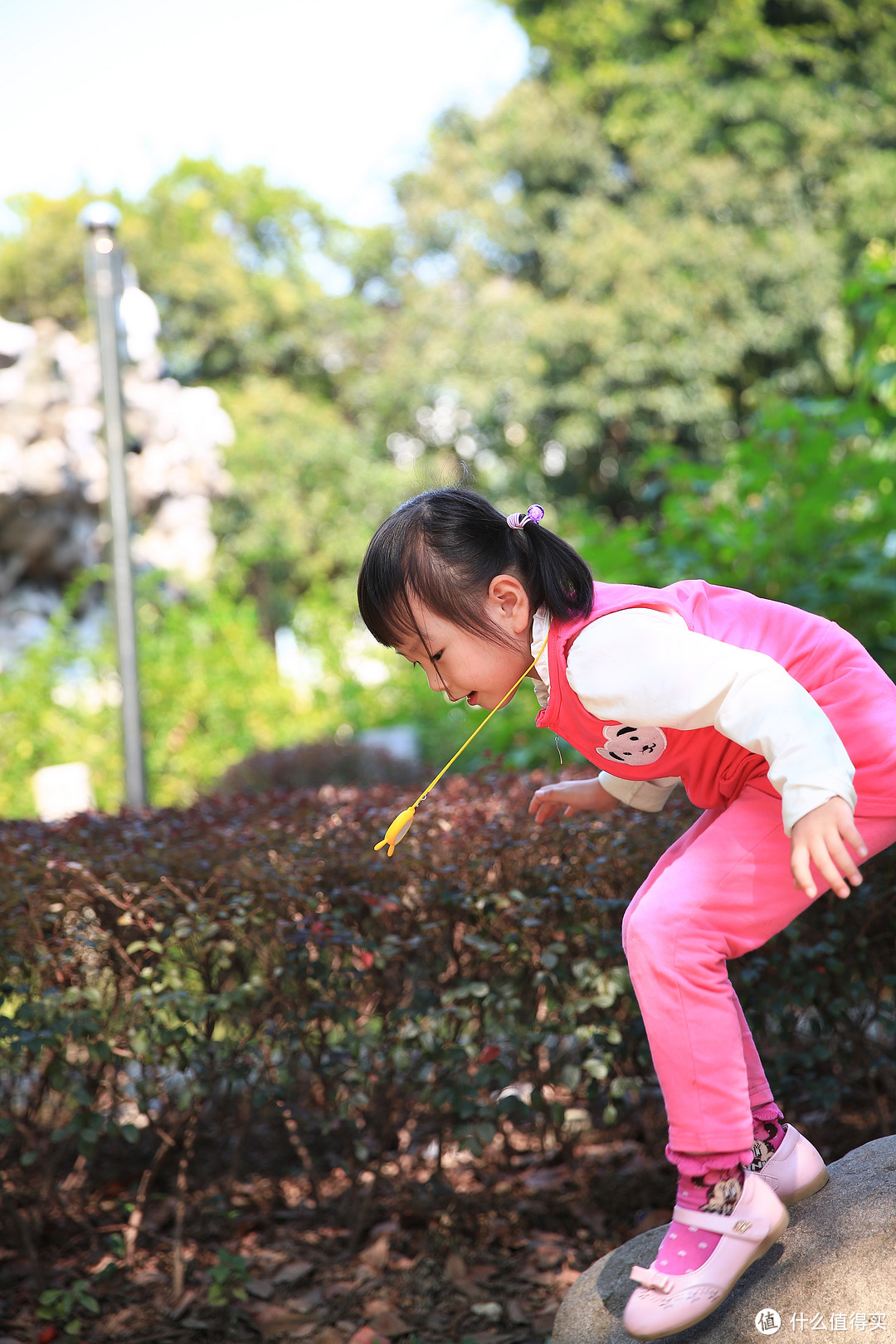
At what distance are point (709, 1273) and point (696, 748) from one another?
2.54ft

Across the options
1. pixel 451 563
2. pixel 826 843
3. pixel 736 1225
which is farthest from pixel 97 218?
pixel 736 1225

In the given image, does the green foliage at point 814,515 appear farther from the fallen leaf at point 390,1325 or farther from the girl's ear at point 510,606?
the fallen leaf at point 390,1325

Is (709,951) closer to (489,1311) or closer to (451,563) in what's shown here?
(451,563)

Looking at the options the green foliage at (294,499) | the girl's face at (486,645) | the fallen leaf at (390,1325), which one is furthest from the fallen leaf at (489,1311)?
the green foliage at (294,499)

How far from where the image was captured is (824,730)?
1474 millimetres

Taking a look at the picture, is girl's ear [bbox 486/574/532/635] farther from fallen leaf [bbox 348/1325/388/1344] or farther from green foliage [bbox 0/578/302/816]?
green foliage [bbox 0/578/302/816]

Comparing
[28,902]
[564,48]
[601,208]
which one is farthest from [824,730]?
[564,48]

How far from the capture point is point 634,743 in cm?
171

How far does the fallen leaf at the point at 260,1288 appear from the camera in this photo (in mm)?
2457

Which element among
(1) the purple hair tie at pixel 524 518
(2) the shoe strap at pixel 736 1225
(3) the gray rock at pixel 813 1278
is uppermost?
(1) the purple hair tie at pixel 524 518

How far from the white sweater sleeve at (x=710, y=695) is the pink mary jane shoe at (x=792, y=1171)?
0.73 meters

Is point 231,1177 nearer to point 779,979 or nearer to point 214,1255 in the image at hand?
point 214,1255

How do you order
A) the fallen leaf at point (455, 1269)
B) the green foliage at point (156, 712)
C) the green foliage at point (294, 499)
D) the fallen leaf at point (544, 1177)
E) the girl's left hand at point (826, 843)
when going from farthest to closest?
the green foliage at point (294, 499)
the green foliage at point (156, 712)
the fallen leaf at point (544, 1177)
the fallen leaf at point (455, 1269)
the girl's left hand at point (826, 843)

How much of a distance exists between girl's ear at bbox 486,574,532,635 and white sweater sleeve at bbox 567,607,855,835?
168 millimetres
